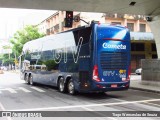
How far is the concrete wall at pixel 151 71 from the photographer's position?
868 inches

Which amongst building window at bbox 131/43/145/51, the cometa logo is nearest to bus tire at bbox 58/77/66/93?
the cometa logo

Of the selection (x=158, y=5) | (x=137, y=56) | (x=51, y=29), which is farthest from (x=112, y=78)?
(x=51, y=29)

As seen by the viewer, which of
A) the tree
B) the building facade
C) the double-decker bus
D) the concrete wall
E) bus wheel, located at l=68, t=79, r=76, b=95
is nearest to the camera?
the double-decker bus

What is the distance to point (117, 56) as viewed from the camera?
1593cm

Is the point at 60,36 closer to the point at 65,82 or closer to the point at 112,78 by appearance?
the point at 65,82

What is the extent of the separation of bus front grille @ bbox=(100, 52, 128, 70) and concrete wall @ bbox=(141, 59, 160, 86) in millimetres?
6343

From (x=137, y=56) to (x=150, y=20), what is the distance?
28625 millimetres

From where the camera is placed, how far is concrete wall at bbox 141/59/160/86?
2206 cm

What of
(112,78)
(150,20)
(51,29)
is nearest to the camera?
(112,78)

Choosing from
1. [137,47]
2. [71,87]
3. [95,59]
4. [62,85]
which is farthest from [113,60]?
[137,47]

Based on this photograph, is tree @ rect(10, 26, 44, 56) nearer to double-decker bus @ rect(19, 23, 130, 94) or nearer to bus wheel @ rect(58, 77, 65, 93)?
bus wheel @ rect(58, 77, 65, 93)

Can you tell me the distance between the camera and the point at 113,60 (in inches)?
623

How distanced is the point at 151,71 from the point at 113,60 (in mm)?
7773

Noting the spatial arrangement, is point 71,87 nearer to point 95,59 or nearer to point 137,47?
point 95,59
